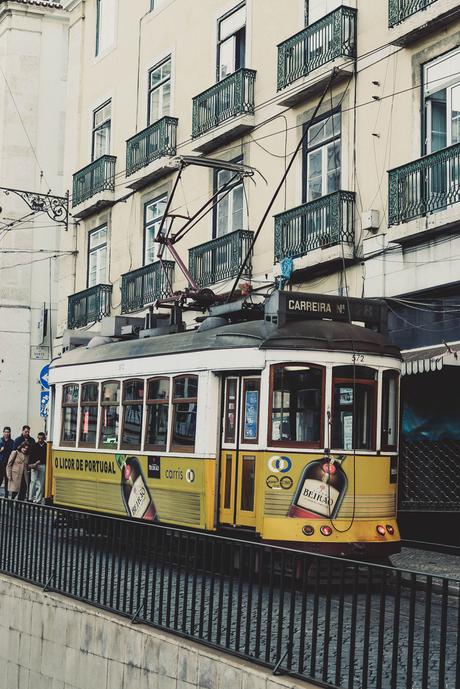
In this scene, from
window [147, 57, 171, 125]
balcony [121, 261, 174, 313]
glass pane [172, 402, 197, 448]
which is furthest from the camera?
window [147, 57, 171, 125]

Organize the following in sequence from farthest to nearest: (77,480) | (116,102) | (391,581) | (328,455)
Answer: (116,102) < (77,480) < (328,455) < (391,581)

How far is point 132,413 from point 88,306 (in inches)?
520

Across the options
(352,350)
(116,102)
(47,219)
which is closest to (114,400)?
(352,350)

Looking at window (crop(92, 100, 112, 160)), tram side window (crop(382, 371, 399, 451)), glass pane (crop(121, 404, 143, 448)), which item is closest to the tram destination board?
tram side window (crop(382, 371, 399, 451))

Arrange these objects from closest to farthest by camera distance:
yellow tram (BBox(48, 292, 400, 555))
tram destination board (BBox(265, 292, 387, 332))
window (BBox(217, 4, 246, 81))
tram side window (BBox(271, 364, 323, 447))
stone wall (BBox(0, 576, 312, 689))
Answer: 1. stone wall (BBox(0, 576, 312, 689))
2. yellow tram (BBox(48, 292, 400, 555))
3. tram side window (BBox(271, 364, 323, 447))
4. tram destination board (BBox(265, 292, 387, 332))
5. window (BBox(217, 4, 246, 81))

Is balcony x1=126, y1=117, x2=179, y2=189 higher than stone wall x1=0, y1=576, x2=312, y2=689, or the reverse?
balcony x1=126, y1=117, x2=179, y2=189

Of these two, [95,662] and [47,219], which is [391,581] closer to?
[95,662]

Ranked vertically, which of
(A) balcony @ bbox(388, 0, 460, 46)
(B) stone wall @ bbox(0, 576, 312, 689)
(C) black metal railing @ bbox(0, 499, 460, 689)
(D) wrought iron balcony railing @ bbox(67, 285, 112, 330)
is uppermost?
(A) balcony @ bbox(388, 0, 460, 46)

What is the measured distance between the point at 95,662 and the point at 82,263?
20.8 metres

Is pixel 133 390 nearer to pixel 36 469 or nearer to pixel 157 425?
pixel 157 425

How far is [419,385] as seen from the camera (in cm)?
1723

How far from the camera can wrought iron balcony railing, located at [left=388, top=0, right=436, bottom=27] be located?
16953 mm

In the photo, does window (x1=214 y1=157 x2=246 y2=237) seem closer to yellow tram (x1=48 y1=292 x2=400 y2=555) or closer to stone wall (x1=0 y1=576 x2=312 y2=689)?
yellow tram (x1=48 y1=292 x2=400 y2=555)

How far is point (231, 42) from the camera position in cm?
2342
